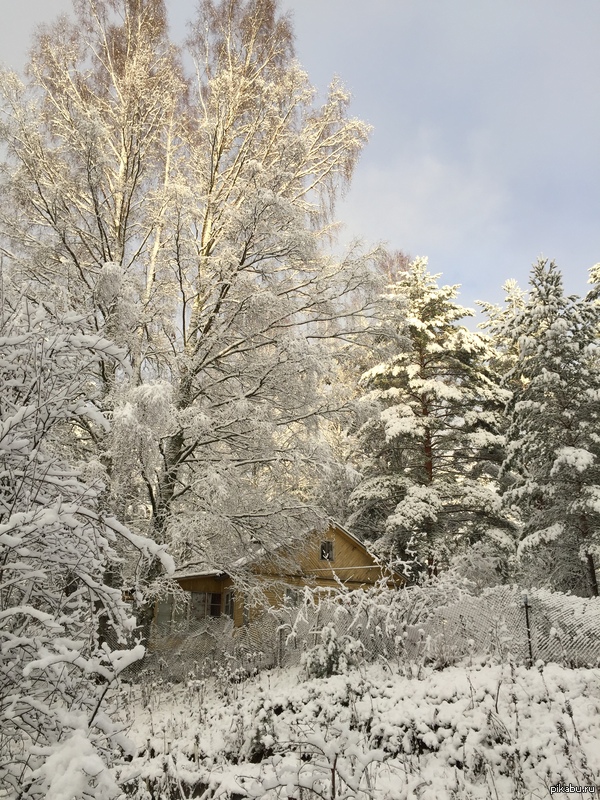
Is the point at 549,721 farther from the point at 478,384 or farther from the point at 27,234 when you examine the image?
the point at 478,384

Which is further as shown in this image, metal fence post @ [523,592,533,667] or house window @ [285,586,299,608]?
house window @ [285,586,299,608]

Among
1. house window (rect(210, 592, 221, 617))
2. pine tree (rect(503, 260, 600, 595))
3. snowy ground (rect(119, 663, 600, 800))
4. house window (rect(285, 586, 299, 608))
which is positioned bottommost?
house window (rect(210, 592, 221, 617))

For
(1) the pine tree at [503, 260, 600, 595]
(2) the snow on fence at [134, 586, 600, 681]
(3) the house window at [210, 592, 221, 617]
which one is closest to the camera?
(2) the snow on fence at [134, 586, 600, 681]

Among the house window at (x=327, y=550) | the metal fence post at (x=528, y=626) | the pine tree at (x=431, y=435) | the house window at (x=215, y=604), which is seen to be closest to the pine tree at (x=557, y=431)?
the pine tree at (x=431, y=435)

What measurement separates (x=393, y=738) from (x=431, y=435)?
47.5 feet

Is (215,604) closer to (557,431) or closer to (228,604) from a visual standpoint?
(228,604)

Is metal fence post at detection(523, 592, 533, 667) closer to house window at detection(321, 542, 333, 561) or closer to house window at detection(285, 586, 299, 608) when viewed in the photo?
house window at detection(285, 586, 299, 608)

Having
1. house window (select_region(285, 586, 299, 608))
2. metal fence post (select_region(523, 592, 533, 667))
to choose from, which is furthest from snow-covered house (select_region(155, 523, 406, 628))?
metal fence post (select_region(523, 592, 533, 667))

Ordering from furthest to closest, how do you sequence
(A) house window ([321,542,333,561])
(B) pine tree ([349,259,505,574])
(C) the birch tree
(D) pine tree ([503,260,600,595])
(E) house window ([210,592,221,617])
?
1. (E) house window ([210,592,221,617])
2. (A) house window ([321,542,333,561])
3. (B) pine tree ([349,259,505,574])
4. (D) pine tree ([503,260,600,595])
5. (C) the birch tree

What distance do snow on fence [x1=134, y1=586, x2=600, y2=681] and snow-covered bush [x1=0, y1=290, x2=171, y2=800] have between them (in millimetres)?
5212

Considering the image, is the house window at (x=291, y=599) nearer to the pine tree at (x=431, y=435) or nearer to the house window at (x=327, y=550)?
the pine tree at (x=431, y=435)

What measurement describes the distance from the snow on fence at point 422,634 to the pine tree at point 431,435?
7.73 m

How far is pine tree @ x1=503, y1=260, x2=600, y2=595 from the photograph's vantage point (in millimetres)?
13320

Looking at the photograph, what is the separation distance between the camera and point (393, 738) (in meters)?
5.07
